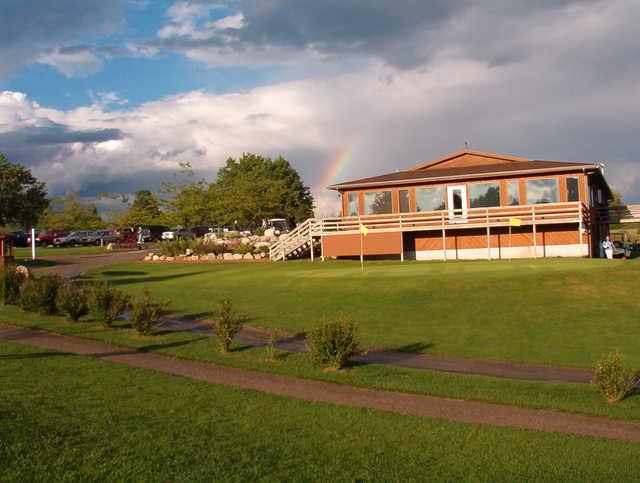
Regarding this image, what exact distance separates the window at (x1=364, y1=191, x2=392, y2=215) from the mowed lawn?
37.6ft

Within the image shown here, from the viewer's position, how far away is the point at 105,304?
668 inches

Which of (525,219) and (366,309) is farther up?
(525,219)

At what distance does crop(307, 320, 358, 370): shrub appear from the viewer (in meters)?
12.0

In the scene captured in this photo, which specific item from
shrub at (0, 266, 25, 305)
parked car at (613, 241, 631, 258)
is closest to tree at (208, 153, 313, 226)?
parked car at (613, 241, 631, 258)

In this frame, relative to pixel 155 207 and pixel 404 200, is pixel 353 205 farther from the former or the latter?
pixel 155 207

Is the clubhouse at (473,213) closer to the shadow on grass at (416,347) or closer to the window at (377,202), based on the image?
the window at (377,202)

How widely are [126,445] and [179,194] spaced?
180ft

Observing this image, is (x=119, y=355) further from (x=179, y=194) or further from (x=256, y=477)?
(x=179, y=194)

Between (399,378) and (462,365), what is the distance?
2.63m

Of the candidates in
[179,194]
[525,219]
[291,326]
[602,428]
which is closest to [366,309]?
[291,326]

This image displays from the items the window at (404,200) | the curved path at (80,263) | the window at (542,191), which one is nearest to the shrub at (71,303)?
the curved path at (80,263)

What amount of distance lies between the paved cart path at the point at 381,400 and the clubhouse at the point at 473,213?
22.4m

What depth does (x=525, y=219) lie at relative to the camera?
35031mm

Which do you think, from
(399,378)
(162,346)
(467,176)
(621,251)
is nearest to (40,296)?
(162,346)
